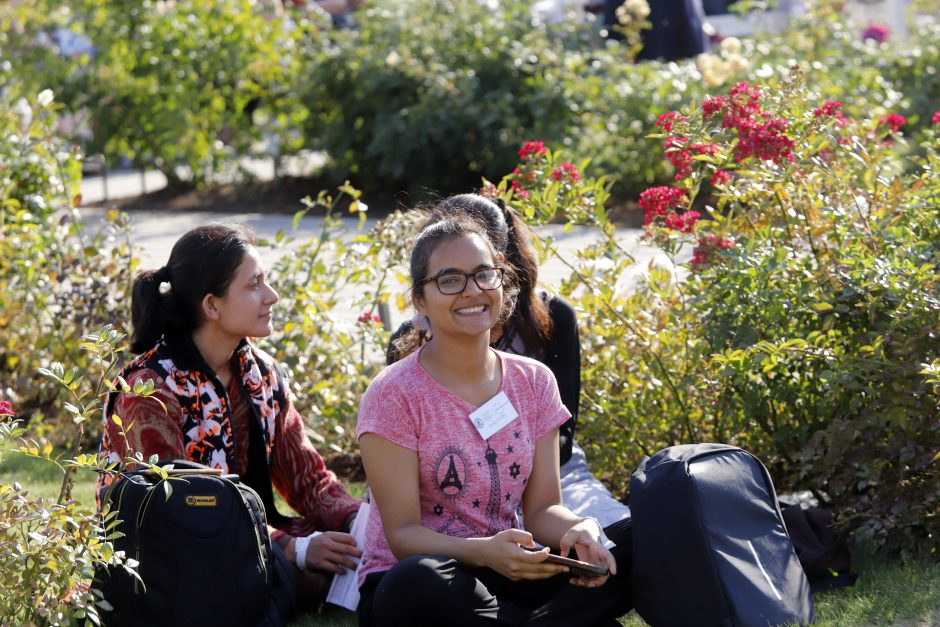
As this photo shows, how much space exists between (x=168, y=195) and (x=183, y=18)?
5.52ft

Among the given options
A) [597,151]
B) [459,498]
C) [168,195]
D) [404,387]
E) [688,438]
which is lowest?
[168,195]

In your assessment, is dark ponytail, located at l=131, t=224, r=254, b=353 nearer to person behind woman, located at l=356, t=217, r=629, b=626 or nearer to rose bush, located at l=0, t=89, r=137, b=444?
person behind woman, located at l=356, t=217, r=629, b=626

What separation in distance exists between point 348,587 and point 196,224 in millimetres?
4365

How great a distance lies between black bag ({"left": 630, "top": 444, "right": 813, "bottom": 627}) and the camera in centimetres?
325

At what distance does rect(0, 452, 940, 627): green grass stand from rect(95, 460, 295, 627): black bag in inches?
14.6

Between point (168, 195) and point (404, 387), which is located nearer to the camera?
point (404, 387)

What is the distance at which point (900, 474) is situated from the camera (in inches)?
148

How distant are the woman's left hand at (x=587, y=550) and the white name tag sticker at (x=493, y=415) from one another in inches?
12.9

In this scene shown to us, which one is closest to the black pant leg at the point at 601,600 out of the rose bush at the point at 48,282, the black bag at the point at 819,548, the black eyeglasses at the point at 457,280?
the black bag at the point at 819,548

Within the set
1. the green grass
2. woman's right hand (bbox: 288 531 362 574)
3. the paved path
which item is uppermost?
woman's right hand (bbox: 288 531 362 574)

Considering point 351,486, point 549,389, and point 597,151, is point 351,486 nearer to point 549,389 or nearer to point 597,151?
point 549,389

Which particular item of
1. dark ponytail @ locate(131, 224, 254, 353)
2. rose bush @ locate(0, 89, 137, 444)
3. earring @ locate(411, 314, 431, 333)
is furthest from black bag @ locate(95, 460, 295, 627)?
rose bush @ locate(0, 89, 137, 444)

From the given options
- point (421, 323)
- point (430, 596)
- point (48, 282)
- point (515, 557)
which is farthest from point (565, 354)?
point (48, 282)

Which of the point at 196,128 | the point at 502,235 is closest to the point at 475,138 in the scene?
the point at 196,128
